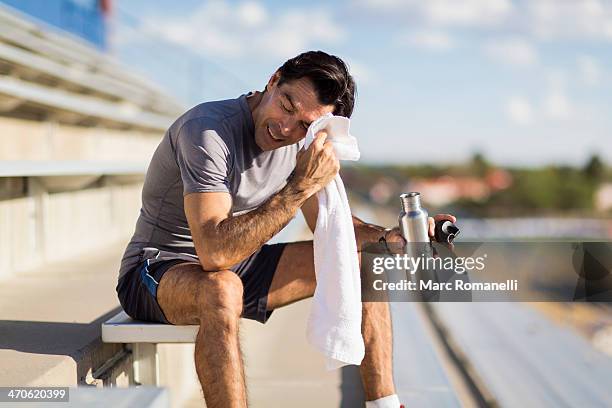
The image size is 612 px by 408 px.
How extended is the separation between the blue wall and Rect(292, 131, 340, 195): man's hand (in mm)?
3583

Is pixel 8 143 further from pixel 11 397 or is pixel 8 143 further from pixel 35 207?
pixel 11 397

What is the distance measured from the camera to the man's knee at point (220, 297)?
1.80 metres

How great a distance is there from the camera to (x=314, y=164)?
6.38 feet

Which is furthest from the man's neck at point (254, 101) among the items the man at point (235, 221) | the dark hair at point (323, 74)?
the dark hair at point (323, 74)

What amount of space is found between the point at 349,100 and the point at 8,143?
228cm

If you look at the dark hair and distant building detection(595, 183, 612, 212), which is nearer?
the dark hair

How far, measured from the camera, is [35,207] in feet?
12.4

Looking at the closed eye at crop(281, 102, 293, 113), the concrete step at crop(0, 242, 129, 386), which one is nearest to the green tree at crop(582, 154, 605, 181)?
the concrete step at crop(0, 242, 129, 386)

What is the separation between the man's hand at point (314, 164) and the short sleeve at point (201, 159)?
184 mm

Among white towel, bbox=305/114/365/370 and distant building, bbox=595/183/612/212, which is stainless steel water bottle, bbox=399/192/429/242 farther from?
distant building, bbox=595/183/612/212

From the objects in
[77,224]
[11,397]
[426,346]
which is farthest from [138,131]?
[11,397]

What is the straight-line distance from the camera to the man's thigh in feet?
7.32

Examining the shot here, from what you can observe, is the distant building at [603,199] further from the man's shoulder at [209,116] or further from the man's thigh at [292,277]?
the man's shoulder at [209,116]

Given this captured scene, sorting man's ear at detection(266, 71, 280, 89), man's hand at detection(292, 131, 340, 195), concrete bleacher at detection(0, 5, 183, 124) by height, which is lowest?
man's hand at detection(292, 131, 340, 195)
